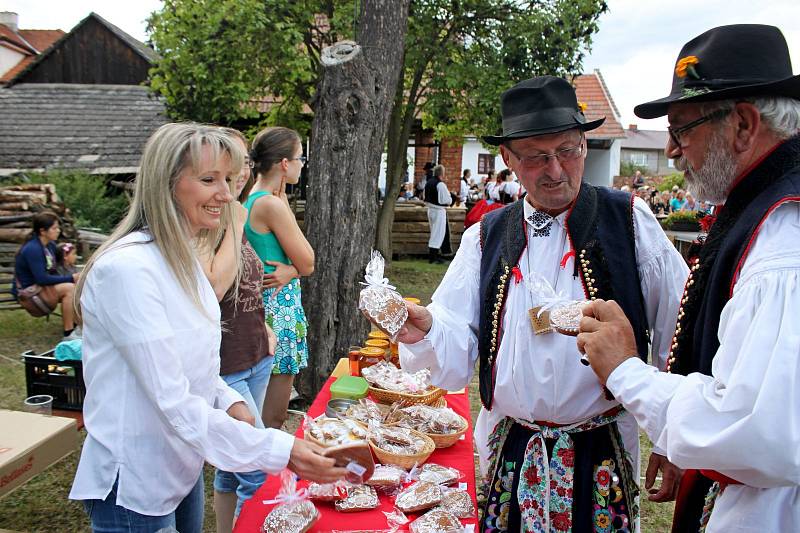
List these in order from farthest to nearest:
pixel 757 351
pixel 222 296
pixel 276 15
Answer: pixel 276 15, pixel 222 296, pixel 757 351

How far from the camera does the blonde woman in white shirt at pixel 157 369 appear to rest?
1.63 m

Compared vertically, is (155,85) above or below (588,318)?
above

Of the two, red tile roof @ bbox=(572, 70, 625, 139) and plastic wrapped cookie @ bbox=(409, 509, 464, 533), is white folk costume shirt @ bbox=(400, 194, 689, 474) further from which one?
red tile roof @ bbox=(572, 70, 625, 139)

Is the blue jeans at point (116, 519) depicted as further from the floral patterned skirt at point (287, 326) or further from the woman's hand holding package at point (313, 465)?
the floral patterned skirt at point (287, 326)

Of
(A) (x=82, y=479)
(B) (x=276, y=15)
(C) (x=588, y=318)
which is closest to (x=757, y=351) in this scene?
(C) (x=588, y=318)

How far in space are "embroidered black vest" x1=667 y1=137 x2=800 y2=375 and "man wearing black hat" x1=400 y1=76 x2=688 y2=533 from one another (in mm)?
432

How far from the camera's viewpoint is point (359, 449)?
1774 mm

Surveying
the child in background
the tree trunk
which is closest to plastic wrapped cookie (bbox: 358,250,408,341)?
the tree trunk

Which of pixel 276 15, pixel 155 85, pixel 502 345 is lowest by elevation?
pixel 502 345

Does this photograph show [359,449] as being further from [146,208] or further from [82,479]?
[146,208]

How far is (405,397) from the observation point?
9.02 feet

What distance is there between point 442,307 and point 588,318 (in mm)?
730

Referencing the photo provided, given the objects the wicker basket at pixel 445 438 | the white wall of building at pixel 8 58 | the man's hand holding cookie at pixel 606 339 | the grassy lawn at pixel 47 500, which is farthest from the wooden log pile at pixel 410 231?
the white wall of building at pixel 8 58

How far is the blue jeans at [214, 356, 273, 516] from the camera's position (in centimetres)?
273
